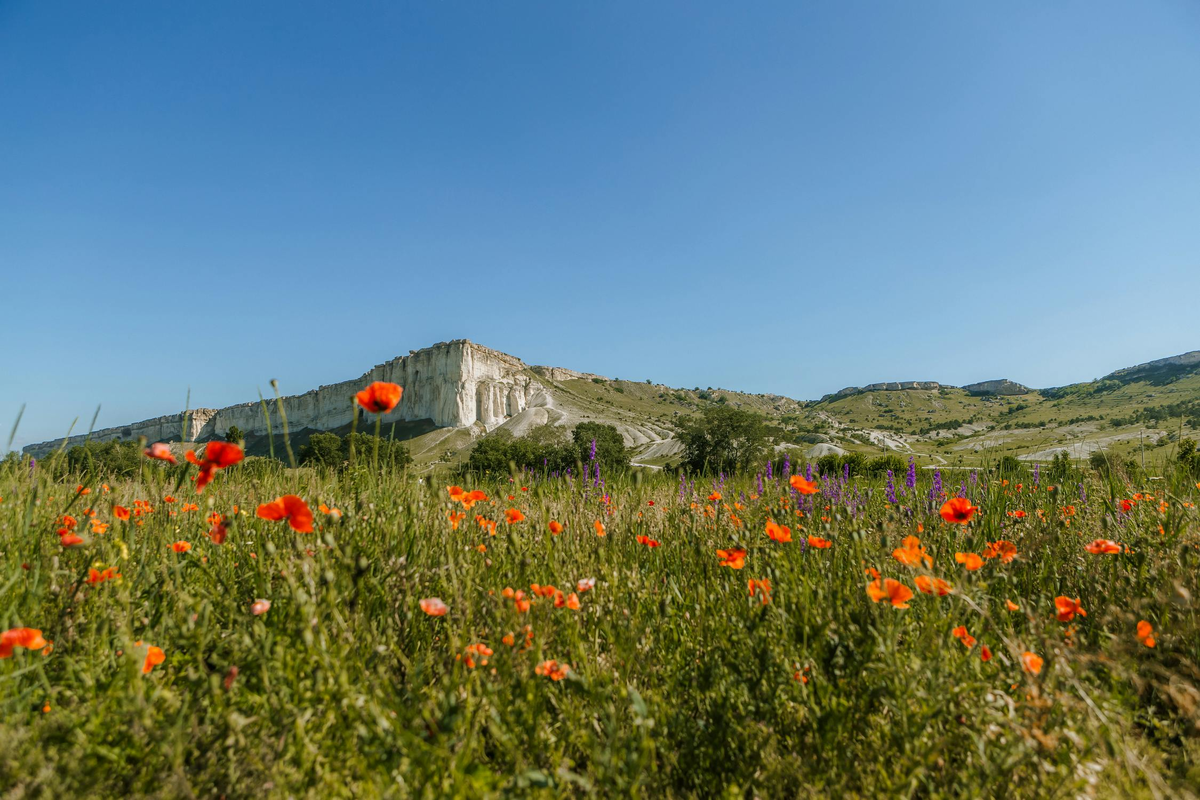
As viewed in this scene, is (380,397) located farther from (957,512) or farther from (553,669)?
(957,512)

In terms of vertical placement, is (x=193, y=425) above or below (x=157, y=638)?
above

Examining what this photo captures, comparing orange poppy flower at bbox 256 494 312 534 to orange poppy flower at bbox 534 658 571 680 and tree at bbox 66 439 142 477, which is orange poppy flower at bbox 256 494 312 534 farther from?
orange poppy flower at bbox 534 658 571 680

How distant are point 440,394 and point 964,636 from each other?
117755 millimetres

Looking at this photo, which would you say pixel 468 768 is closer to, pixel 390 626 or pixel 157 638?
pixel 390 626

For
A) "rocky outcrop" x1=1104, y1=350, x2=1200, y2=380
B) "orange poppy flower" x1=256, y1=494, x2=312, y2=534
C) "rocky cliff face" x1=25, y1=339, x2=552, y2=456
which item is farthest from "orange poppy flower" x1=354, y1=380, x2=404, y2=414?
"rocky outcrop" x1=1104, y1=350, x2=1200, y2=380

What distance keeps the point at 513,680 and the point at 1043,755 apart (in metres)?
1.79

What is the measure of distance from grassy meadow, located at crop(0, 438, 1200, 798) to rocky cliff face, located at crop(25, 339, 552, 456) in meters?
111

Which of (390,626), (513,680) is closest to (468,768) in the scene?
(513,680)

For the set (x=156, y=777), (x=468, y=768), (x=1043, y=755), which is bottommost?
(x=1043, y=755)

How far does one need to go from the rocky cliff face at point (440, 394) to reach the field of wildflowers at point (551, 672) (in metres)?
111

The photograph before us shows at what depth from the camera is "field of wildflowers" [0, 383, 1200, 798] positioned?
1486 mm

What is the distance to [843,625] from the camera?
6.62 ft

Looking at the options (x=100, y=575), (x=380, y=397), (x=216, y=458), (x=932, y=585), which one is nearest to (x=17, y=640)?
(x=216, y=458)

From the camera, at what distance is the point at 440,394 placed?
113938 millimetres
